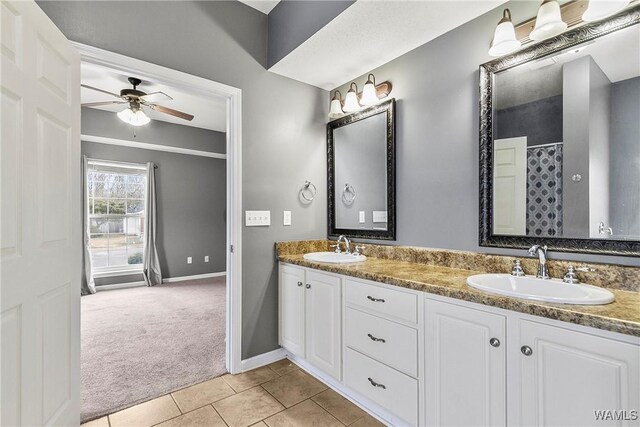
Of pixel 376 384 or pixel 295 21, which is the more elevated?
pixel 295 21

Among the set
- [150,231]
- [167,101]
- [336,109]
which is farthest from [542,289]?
[150,231]

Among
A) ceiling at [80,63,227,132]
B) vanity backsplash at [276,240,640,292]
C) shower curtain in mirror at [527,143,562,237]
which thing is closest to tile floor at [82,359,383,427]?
vanity backsplash at [276,240,640,292]

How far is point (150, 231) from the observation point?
16.2 ft

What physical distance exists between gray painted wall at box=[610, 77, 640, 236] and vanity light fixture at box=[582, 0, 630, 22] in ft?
0.96

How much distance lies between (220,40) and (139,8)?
0.51 metres

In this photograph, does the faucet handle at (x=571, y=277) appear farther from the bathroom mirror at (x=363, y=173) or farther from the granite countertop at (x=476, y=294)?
the bathroom mirror at (x=363, y=173)

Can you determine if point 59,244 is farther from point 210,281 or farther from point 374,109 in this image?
point 210,281

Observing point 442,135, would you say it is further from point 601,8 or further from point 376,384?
point 376,384

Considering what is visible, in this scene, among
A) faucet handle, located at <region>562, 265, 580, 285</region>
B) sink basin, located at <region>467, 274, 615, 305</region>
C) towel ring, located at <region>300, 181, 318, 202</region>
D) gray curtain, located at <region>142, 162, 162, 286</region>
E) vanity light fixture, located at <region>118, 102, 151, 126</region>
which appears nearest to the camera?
sink basin, located at <region>467, 274, 615, 305</region>

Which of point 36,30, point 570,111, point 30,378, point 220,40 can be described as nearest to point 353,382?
point 30,378

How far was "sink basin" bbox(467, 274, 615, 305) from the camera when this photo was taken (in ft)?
3.63

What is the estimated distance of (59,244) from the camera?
1463 mm

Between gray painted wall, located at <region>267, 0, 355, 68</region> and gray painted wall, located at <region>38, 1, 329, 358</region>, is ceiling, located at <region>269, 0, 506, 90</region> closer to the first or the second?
gray painted wall, located at <region>267, 0, 355, 68</region>

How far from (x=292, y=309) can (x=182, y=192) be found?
3.92 meters
